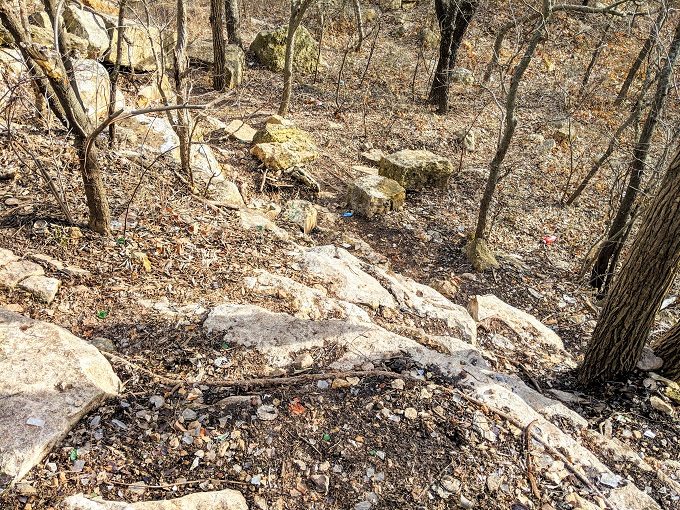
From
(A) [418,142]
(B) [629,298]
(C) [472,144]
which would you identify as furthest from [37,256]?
(C) [472,144]

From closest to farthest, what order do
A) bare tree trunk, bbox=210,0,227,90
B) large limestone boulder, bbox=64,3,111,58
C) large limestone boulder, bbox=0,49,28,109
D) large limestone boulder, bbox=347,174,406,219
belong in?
large limestone boulder, bbox=0,49,28,109, large limestone boulder, bbox=347,174,406,219, large limestone boulder, bbox=64,3,111,58, bare tree trunk, bbox=210,0,227,90

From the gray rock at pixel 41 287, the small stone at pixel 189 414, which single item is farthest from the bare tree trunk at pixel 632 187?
the gray rock at pixel 41 287

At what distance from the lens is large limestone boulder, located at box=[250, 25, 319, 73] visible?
1056 centimetres

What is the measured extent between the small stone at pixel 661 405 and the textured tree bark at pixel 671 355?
36 cm

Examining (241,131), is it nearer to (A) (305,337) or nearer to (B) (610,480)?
(A) (305,337)

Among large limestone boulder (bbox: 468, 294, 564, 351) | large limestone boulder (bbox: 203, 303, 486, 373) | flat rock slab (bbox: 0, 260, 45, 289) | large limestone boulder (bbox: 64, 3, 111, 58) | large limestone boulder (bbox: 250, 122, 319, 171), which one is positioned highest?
large limestone boulder (bbox: 64, 3, 111, 58)

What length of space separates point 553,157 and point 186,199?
805 cm

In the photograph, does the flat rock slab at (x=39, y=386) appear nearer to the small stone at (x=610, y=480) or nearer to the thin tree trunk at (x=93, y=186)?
the thin tree trunk at (x=93, y=186)

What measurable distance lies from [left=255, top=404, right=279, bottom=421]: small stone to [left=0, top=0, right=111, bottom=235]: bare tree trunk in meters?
2.10

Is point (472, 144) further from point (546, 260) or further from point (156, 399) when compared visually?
point (156, 399)

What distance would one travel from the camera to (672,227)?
119 inches

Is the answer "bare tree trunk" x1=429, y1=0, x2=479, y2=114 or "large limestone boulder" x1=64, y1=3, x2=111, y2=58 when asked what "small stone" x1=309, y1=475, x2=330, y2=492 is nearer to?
"large limestone boulder" x1=64, y1=3, x2=111, y2=58

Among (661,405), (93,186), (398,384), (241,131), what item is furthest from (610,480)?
(241,131)

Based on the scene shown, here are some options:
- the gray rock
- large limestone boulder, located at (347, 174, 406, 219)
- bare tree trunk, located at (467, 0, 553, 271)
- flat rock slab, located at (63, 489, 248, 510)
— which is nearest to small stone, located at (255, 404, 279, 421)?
flat rock slab, located at (63, 489, 248, 510)
